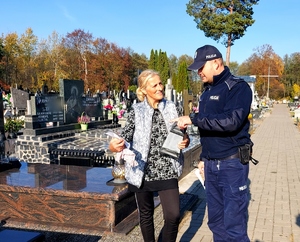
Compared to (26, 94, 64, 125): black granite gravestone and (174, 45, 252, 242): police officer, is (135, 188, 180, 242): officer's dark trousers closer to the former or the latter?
(174, 45, 252, 242): police officer

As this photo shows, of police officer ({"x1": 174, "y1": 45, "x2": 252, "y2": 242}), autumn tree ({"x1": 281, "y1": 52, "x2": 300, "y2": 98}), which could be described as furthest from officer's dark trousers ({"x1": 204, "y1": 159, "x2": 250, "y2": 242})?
autumn tree ({"x1": 281, "y1": 52, "x2": 300, "y2": 98})

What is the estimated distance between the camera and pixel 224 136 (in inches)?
105

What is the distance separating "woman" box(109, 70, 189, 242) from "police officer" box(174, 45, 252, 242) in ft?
1.03

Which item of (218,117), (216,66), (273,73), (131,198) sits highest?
(273,73)

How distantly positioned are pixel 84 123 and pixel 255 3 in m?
23.7

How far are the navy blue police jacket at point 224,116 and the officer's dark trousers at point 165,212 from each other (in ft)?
1.59

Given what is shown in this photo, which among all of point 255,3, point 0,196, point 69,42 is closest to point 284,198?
point 0,196

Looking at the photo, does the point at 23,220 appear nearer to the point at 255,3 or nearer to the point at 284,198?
the point at 284,198

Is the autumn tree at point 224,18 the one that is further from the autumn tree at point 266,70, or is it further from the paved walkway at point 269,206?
the autumn tree at point 266,70

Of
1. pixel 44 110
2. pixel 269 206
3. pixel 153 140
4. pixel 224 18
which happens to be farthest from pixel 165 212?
pixel 224 18

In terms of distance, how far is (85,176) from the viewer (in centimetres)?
493

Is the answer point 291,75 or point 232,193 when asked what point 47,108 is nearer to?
point 232,193

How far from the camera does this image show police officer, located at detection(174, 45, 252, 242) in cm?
254

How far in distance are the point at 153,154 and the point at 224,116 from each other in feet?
2.58
